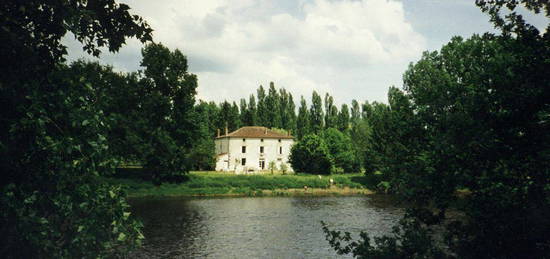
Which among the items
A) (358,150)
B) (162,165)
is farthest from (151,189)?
(358,150)

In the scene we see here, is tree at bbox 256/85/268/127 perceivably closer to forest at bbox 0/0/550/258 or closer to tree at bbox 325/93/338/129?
tree at bbox 325/93/338/129

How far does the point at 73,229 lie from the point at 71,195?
693mm

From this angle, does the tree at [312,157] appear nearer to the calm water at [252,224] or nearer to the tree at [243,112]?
the calm water at [252,224]

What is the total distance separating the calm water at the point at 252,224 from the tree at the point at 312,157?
1914cm

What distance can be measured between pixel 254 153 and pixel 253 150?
0.67 m

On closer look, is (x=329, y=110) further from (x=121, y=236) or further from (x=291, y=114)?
(x=121, y=236)

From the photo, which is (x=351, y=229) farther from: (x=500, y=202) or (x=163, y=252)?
(x=500, y=202)

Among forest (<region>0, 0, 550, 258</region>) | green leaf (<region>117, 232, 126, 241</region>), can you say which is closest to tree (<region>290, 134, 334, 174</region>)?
forest (<region>0, 0, 550, 258</region>)

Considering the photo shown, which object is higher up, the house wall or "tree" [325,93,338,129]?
"tree" [325,93,338,129]

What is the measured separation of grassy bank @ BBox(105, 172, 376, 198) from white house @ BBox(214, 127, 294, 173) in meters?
19.3

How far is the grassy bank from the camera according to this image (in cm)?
5431

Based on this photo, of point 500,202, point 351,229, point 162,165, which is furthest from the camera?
point 162,165

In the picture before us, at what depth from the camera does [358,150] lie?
8644 centimetres

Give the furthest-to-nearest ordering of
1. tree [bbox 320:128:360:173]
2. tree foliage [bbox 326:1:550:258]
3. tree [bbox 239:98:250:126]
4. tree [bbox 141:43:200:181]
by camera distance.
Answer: tree [bbox 239:98:250:126], tree [bbox 320:128:360:173], tree [bbox 141:43:200:181], tree foliage [bbox 326:1:550:258]
